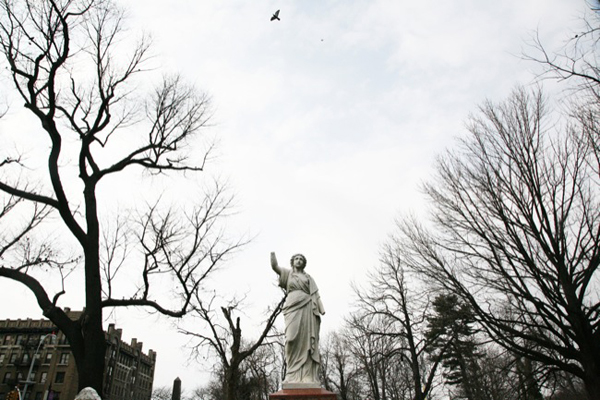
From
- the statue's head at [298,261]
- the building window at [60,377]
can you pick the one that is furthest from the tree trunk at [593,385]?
the building window at [60,377]

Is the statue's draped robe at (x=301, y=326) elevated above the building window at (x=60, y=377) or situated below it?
below

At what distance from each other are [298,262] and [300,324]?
1.32 metres

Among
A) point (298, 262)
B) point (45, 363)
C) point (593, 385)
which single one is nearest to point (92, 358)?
point (298, 262)

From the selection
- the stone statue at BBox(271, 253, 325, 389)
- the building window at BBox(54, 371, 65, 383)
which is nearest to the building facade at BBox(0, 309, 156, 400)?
the building window at BBox(54, 371, 65, 383)

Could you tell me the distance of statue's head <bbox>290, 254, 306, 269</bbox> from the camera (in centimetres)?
809

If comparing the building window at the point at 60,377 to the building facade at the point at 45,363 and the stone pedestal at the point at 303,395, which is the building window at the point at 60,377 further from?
the stone pedestal at the point at 303,395

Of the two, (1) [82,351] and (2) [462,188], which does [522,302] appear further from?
(1) [82,351]

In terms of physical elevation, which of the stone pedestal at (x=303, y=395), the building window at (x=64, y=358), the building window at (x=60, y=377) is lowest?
the stone pedestal at (x=303, y=395)

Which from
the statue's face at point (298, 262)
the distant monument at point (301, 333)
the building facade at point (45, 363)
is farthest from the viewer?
the building facade at point (45, 363)

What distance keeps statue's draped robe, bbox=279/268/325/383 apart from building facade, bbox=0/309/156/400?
40.3 metres

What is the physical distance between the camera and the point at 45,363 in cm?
4459

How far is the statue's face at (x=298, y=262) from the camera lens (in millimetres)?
8084

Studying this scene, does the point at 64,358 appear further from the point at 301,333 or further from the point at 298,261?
the point at 301,333

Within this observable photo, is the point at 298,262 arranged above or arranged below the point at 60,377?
below
